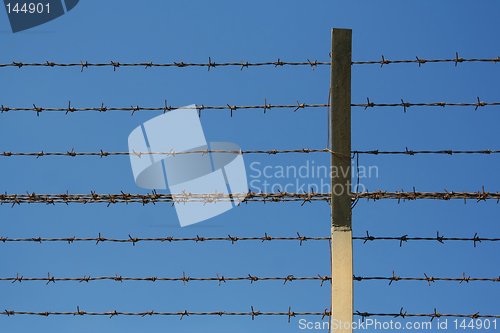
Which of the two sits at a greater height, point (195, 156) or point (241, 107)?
point (241, 107)

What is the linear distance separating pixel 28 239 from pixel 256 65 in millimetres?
2499

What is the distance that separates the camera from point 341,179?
4.16m

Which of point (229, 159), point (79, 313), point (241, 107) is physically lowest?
point (79, 313)

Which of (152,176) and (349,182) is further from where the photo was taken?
(152,176)

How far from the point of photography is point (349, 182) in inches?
163

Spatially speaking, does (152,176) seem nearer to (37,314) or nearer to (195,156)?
(195,156)

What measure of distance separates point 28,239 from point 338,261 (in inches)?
105

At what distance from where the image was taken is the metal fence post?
13.3 feet

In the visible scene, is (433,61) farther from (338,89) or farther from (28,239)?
(28,239)

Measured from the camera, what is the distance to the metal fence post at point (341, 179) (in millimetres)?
4062

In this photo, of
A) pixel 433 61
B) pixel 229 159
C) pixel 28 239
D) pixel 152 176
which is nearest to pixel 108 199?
pixel 152 176

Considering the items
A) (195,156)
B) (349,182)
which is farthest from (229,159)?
(349,182)

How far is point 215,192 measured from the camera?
161 inches

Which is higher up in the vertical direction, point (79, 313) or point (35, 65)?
point (35, 65)
